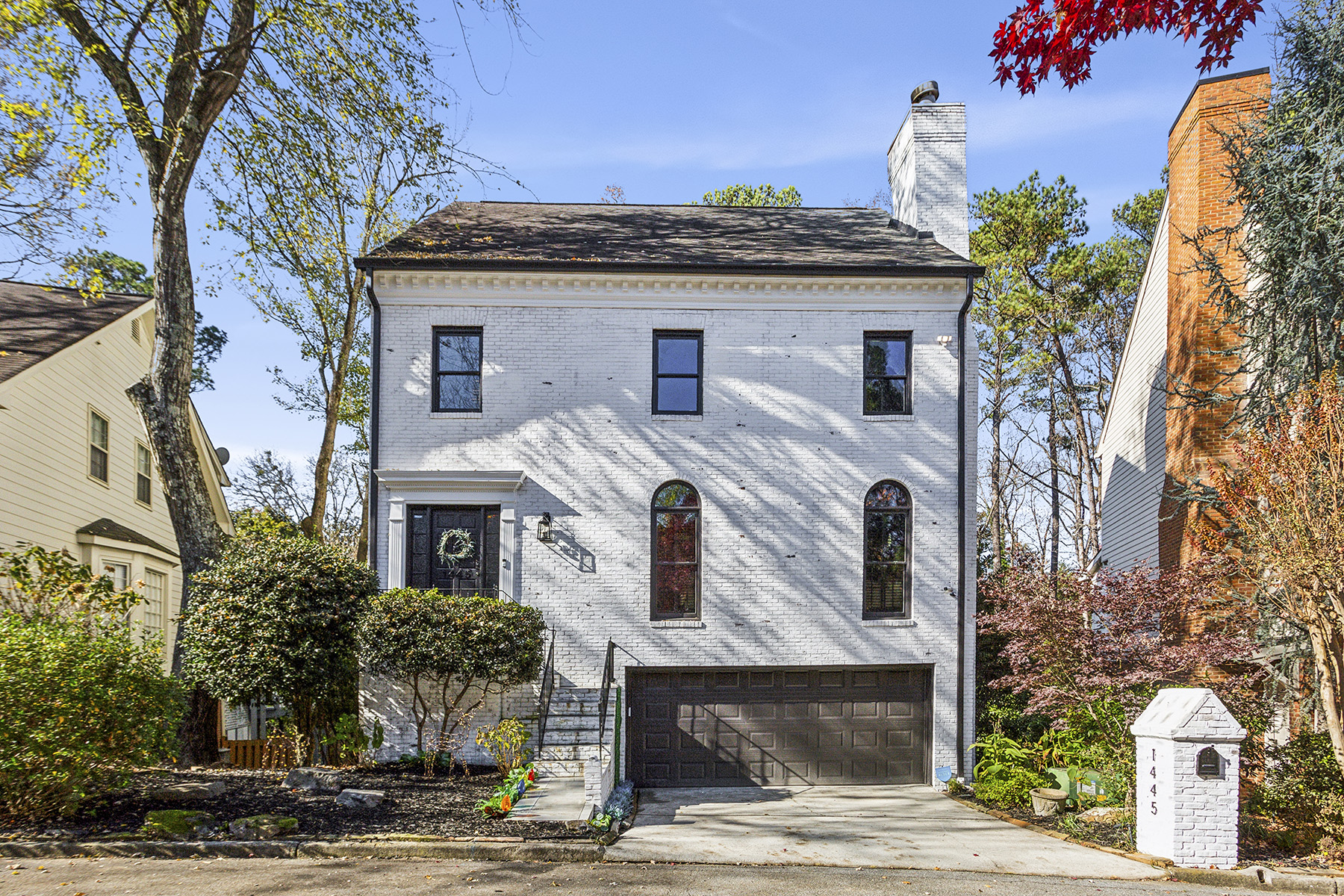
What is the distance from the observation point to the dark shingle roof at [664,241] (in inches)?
555

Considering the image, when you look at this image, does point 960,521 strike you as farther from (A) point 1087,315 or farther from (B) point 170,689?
(A) point 1087,315

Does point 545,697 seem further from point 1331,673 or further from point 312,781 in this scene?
point 1331,673

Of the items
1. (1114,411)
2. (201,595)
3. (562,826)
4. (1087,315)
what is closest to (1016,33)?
(562,826)

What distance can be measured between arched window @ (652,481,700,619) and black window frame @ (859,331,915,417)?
3.21 m

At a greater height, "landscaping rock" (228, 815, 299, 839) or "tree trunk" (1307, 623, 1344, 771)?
"tree trunk" (1307, 623, 1344, 771)

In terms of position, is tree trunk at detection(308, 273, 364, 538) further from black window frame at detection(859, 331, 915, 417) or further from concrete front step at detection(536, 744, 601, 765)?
black window frame at detection(859, 331, 915, 417)

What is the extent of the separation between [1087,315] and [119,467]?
2474cm

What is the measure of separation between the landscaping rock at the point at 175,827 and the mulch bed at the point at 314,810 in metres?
0.17

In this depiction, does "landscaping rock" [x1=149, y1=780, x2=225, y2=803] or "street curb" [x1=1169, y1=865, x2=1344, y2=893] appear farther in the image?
"landscaping rock" [x1=149, y1=780, x2=225, y2=803]

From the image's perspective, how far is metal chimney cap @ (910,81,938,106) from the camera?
16375mm

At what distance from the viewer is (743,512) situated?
1402cm

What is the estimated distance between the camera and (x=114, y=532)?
16.0 meters

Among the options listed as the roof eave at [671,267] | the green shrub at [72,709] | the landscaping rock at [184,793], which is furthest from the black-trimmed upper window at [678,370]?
the landscaping rock at [184,793]

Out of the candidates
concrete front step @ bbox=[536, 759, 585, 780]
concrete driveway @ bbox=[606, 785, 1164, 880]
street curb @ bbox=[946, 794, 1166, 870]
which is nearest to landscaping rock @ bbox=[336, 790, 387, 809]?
concrete front step @ bbox=[536, 759, 585, 780]
